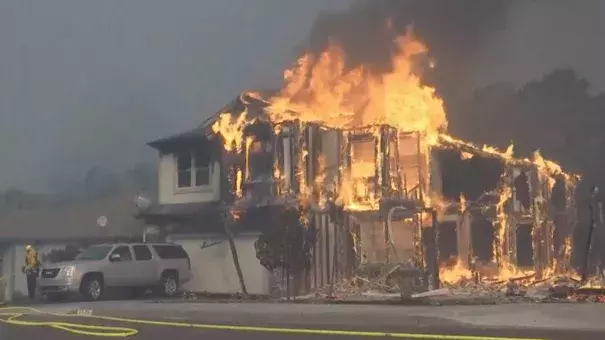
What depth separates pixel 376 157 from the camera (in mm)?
21219

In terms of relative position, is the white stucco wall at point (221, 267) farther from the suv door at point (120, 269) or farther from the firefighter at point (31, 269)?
the firefighter at point (31, 269)

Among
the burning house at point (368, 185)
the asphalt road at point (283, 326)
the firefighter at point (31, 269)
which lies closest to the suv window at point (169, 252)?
the burning house at point (368, 185)

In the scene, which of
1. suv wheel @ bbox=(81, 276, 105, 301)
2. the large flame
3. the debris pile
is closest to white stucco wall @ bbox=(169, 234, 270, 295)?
the debris pile

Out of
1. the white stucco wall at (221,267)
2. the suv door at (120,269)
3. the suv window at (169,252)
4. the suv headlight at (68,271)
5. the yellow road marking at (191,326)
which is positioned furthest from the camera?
the white stucco wall at (221,267)

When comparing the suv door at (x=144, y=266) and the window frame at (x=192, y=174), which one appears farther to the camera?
the window frame at (x=192, y=174)

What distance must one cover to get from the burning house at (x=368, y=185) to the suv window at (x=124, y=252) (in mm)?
2963

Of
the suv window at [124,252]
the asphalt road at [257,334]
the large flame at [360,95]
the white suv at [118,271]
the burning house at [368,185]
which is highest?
the large flame at [360,95]

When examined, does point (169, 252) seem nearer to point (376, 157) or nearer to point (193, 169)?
point (193, 169)

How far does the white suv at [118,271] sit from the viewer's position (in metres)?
19.8

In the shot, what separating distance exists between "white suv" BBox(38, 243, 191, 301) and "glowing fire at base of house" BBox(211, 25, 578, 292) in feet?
10.8

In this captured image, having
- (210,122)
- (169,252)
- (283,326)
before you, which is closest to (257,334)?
(283,326)

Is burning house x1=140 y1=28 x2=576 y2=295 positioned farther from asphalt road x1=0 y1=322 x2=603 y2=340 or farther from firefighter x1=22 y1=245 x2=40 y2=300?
asphalt road x1=0 y1=322 x2=603 y2=340

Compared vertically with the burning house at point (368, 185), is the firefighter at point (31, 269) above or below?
below

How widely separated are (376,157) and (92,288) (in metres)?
8.68
